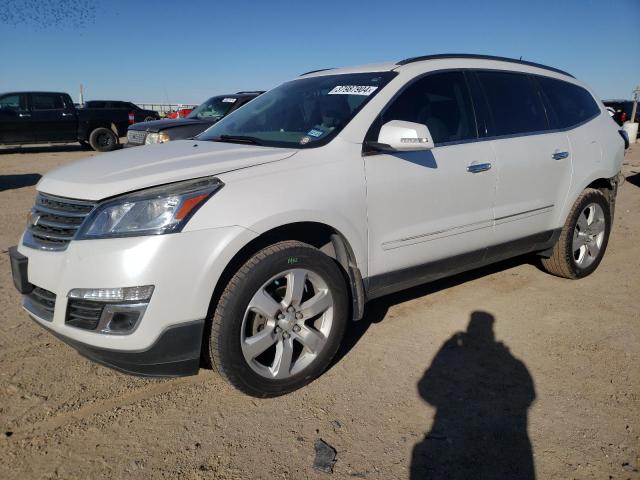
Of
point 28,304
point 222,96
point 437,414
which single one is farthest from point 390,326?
point 222,96

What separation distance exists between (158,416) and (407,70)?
2.51 m

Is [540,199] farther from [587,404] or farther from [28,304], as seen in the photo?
[28,304]

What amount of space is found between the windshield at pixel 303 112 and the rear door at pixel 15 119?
1355 centimetres

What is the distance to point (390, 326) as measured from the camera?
3.62m

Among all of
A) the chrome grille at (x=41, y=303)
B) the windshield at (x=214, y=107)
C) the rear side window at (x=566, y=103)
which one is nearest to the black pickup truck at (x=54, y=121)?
the windshield at (x=214, y=107)

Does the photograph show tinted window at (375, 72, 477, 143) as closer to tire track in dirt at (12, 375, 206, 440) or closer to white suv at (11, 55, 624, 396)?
white suv at (11, 55, 624, 396)

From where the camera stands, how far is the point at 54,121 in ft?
50.3

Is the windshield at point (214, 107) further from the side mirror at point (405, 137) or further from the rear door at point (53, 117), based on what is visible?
the side mirror at point (405, 137)

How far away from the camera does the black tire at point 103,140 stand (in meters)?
16.2

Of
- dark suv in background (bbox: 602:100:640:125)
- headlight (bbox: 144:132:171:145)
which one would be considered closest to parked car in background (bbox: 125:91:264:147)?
headlight (bbox: 144:132:171:145)

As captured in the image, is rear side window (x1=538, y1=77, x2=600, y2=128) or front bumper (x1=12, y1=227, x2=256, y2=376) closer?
front bumper (x1=12, y1=227, x2=256, y2=376)

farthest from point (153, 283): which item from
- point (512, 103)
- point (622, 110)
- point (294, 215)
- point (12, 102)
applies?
point (622, 110)

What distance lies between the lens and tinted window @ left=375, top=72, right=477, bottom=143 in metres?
3.22

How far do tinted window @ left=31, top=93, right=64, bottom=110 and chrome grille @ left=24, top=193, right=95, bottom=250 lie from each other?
1451 cm
